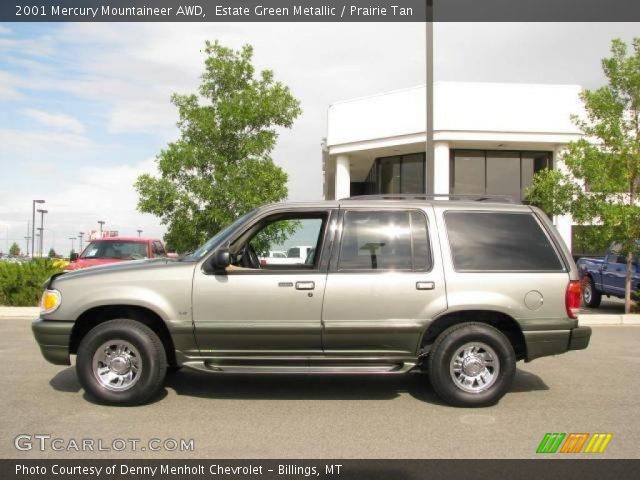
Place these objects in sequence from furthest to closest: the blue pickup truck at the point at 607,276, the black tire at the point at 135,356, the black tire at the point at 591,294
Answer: the black tire at the point at 591,294 < the blue pickup truck at the point at 607,276 < the black tire at the point at 135,356

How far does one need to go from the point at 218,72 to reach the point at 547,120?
42.9ft

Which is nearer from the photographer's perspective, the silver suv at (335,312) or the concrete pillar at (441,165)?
the silver suv at (335,312)

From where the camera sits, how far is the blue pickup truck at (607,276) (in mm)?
14078

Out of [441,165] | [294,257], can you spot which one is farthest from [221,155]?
[441,165]

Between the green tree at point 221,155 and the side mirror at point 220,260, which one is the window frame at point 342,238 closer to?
the side mirror at point 220,260

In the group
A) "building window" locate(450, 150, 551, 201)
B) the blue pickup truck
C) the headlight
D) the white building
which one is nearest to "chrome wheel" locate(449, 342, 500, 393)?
the headlight

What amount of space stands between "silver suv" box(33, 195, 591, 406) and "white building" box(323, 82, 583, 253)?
16.3 meters

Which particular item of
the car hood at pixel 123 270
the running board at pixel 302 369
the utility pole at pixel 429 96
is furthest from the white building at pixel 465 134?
the car hood at pixel 123 270

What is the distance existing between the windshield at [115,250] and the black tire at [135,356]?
809 centimetres

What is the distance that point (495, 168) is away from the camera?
23.0 metres

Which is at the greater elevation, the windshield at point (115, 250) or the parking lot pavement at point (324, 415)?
the windshield at point (115, 250)

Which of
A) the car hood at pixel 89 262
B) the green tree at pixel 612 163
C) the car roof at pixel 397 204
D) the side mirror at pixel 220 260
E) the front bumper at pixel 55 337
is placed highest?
the green tree at pixel 612 163

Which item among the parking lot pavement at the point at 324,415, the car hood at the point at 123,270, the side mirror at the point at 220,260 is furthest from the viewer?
the car hood at the point at 123,270

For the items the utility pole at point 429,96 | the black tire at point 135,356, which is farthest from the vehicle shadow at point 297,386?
the utility pole at point 429,96
